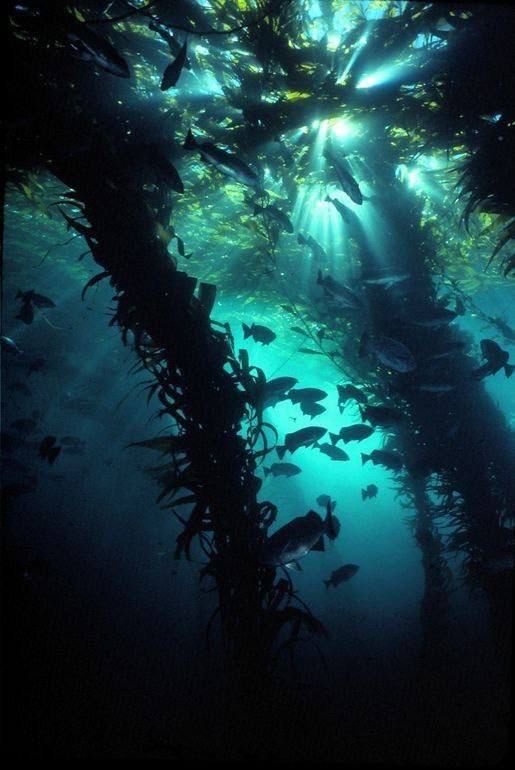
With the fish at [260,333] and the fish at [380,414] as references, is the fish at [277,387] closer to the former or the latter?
the fish at [260,333]

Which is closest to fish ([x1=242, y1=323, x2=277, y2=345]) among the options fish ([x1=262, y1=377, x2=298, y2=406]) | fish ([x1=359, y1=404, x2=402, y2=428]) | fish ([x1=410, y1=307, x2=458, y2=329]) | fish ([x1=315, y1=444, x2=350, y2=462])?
fish ([x1=262, y1=377, x2=298, y2=406])

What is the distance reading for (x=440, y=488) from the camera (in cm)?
645

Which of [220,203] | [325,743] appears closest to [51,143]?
[220,203]

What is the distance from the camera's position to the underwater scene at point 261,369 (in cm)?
364

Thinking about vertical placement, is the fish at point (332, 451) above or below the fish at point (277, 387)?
above

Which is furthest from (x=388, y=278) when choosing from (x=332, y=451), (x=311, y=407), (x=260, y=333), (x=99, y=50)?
(x=332, y=451)

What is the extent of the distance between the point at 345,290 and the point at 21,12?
5014 mm

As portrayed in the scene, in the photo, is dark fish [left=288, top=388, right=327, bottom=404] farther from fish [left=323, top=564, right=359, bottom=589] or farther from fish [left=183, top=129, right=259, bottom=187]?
fish [left=183, top=129, right=259, bottom=187]

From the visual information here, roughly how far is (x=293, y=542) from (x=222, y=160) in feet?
12.1

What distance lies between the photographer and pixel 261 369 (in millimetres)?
3609

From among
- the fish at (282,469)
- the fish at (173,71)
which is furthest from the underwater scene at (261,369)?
the fish at (282,469)

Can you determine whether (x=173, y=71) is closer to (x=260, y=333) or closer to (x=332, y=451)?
(x=260, y=333)

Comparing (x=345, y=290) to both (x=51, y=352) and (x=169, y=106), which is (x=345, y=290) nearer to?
(x=169, y=106)

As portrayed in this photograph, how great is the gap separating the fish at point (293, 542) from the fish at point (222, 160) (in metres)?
3.37
